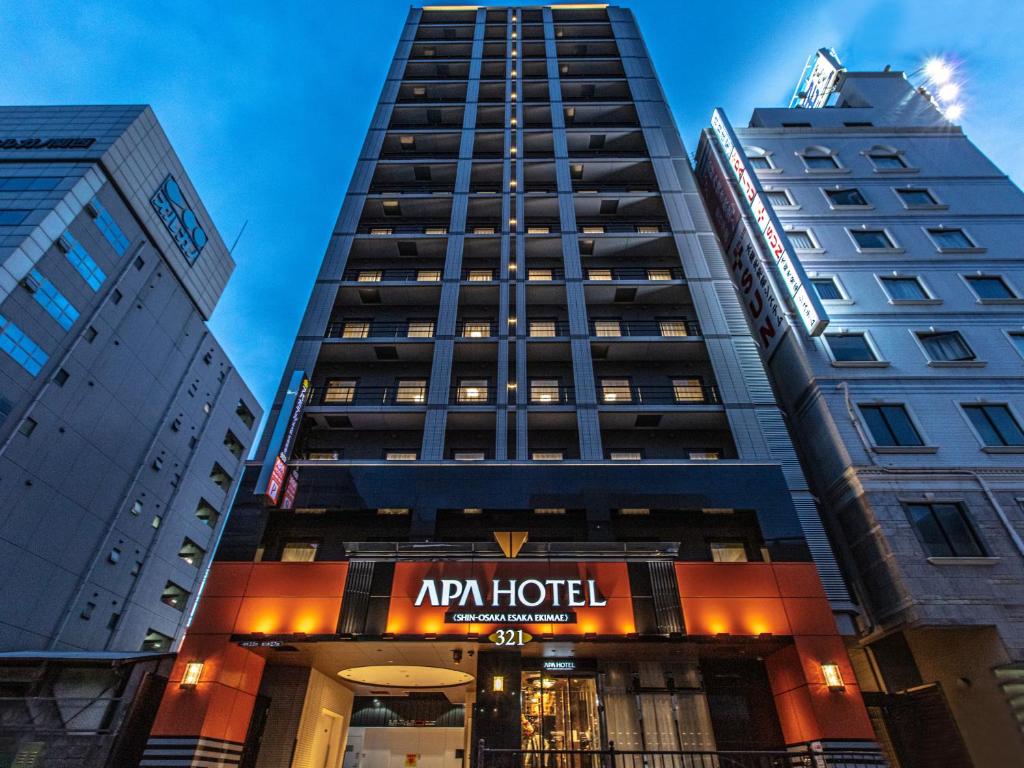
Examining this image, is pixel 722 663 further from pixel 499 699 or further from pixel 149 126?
pixel 149 126

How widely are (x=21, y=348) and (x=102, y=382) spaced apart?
225 inches

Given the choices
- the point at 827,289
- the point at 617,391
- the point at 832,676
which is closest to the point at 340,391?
the point at 617,391

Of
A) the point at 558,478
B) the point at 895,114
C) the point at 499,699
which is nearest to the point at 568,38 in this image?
the point at 895,114

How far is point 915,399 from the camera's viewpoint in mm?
21562

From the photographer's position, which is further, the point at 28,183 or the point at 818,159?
the point at 28,183

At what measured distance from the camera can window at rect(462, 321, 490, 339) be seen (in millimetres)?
26984

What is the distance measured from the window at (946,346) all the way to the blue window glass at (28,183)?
48325mm

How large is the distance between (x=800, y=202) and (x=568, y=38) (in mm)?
26731

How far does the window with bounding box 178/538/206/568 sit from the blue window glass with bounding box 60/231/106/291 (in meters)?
22.0

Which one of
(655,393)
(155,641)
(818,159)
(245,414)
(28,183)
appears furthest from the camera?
(245,414)

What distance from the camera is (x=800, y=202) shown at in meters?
29.1

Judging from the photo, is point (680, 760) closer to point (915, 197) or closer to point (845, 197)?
point (845, 197)

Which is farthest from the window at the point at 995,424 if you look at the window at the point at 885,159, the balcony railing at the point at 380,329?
the balcony railing at the point at 380,329

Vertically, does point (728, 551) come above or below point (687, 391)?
below
